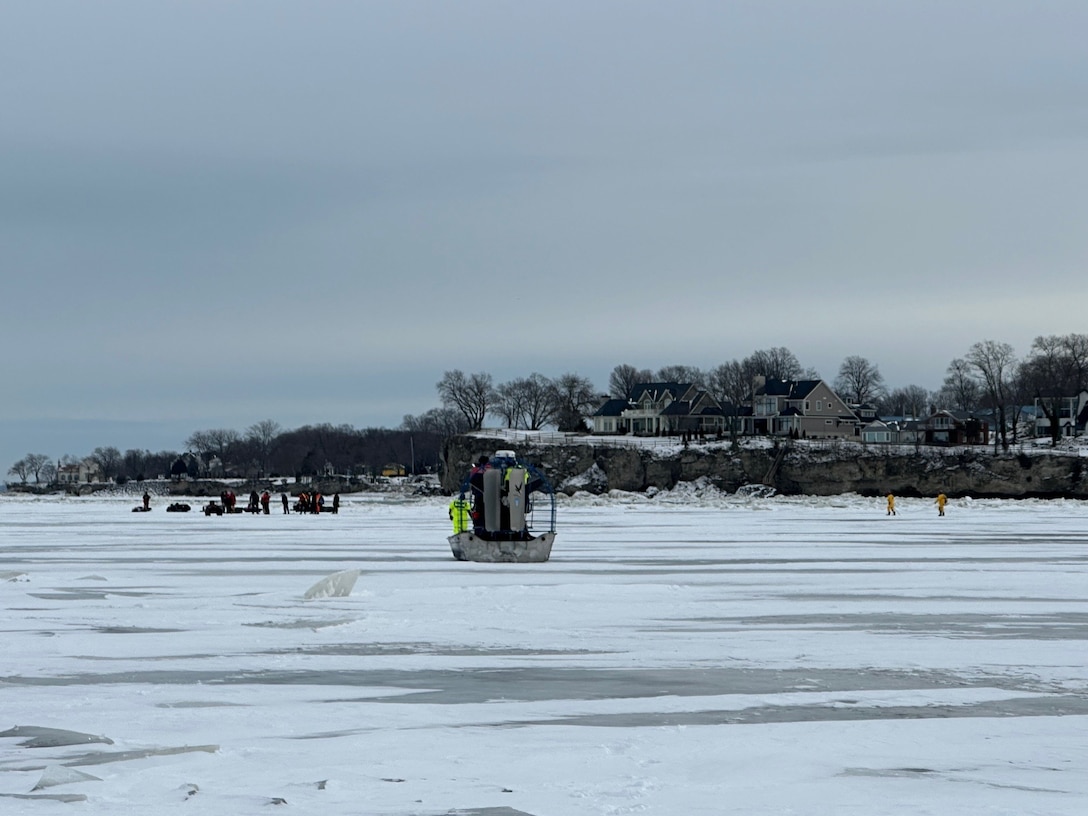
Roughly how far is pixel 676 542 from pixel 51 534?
20.1 meters

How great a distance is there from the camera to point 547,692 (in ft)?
35.7

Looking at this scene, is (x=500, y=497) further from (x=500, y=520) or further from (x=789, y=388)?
(x=789, y=388)

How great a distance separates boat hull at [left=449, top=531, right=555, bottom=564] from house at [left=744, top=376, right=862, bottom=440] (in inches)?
3665

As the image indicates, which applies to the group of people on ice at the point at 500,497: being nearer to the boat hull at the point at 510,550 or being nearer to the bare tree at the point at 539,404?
the boat hull at the point at 510,550

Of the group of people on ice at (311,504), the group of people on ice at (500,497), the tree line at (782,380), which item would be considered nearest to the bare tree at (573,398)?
the tree line at (782,380)

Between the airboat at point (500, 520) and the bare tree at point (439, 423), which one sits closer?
the airboat at point (500, 520)

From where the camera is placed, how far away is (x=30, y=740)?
881 centimetres

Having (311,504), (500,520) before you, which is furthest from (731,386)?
(500,520)

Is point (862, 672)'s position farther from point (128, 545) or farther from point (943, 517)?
point (943, 517)

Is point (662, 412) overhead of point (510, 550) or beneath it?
overhead

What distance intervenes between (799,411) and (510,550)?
9702cm

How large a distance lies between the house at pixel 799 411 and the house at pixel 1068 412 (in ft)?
57.6

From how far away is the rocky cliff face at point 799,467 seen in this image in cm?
9594

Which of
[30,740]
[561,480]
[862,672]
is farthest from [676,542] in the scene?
[561,480]
